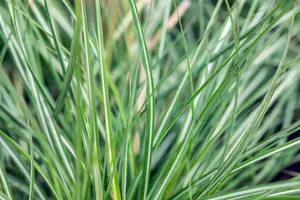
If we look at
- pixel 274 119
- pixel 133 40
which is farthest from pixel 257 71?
pixel 133 40

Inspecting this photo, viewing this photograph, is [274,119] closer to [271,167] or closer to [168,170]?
[271,167]

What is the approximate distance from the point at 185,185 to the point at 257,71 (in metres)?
0.26

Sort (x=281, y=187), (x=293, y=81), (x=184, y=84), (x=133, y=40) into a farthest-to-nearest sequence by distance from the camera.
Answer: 1. (x=133, y=40)
2. (x=293, y=81)
3. (x=184, y=84)
4. (x=281, y=187)

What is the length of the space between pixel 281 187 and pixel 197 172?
0.14 m

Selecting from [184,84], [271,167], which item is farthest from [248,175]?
[184,84]

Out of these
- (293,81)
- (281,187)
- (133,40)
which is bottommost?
(281,187)

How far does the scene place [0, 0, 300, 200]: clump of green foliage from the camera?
0.34 meters

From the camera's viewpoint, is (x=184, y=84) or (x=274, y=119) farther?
(x=274, y=119)

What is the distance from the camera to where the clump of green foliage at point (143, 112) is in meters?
0.34

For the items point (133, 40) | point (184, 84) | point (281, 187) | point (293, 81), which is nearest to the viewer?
point (281, 187)

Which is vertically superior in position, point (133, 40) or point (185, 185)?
point (133, 40)

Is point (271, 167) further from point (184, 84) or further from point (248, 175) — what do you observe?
point (184, 84)

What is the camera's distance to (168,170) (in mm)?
395

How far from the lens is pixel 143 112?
1.43ft
